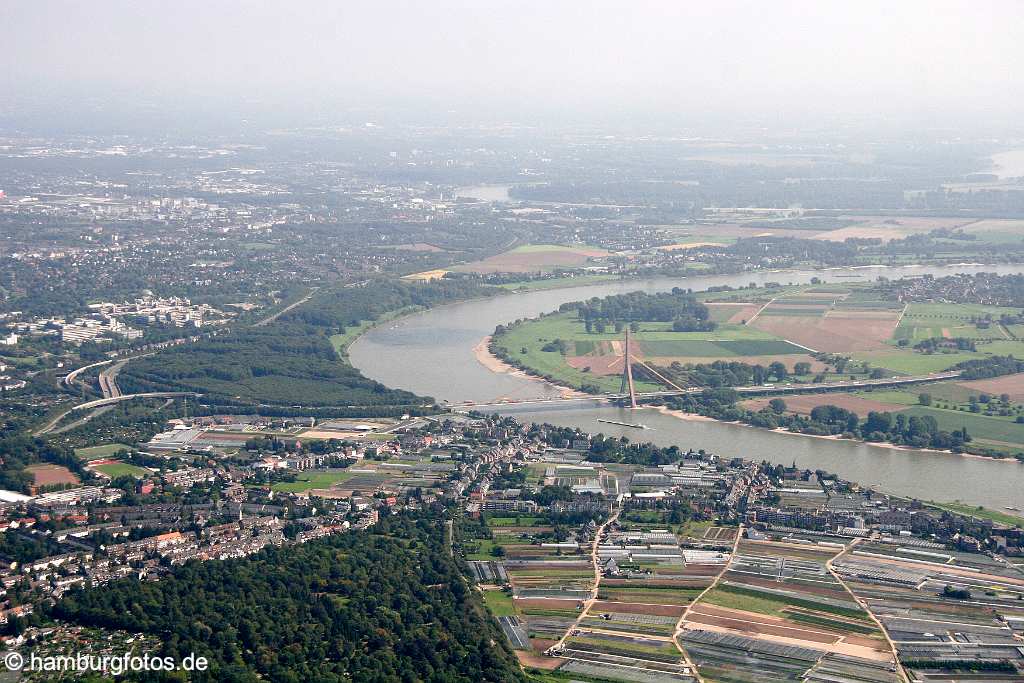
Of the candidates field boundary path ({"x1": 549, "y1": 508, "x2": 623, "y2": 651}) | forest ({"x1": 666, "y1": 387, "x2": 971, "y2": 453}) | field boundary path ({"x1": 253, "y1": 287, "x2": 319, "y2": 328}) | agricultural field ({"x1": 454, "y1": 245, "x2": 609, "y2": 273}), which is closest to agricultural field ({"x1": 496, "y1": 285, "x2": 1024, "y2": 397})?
forest ({"x1": 666, "y1": 387, "x2": 971, "y2": 453})

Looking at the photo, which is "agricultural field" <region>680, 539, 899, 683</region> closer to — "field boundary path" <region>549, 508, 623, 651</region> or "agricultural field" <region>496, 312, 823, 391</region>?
"field boundary path" <region>549, 508, 623, 651</region>

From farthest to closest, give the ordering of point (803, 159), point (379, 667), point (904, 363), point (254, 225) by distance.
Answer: point (803, 159)
point (254, 225)
point (904, 363)
point (379, 667)

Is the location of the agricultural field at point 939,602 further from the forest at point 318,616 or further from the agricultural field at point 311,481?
the agricultural field at point 311,481

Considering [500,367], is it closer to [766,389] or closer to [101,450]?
[766,389]

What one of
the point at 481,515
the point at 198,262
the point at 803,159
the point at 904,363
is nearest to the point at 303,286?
the point at 198,262

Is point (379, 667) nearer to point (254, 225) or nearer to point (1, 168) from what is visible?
point (254, 225)

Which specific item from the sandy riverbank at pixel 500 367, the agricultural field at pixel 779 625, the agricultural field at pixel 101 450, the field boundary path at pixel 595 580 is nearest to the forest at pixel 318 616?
the field boundary path at pixel 595 580

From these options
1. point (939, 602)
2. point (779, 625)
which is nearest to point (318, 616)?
point (779, 625)
